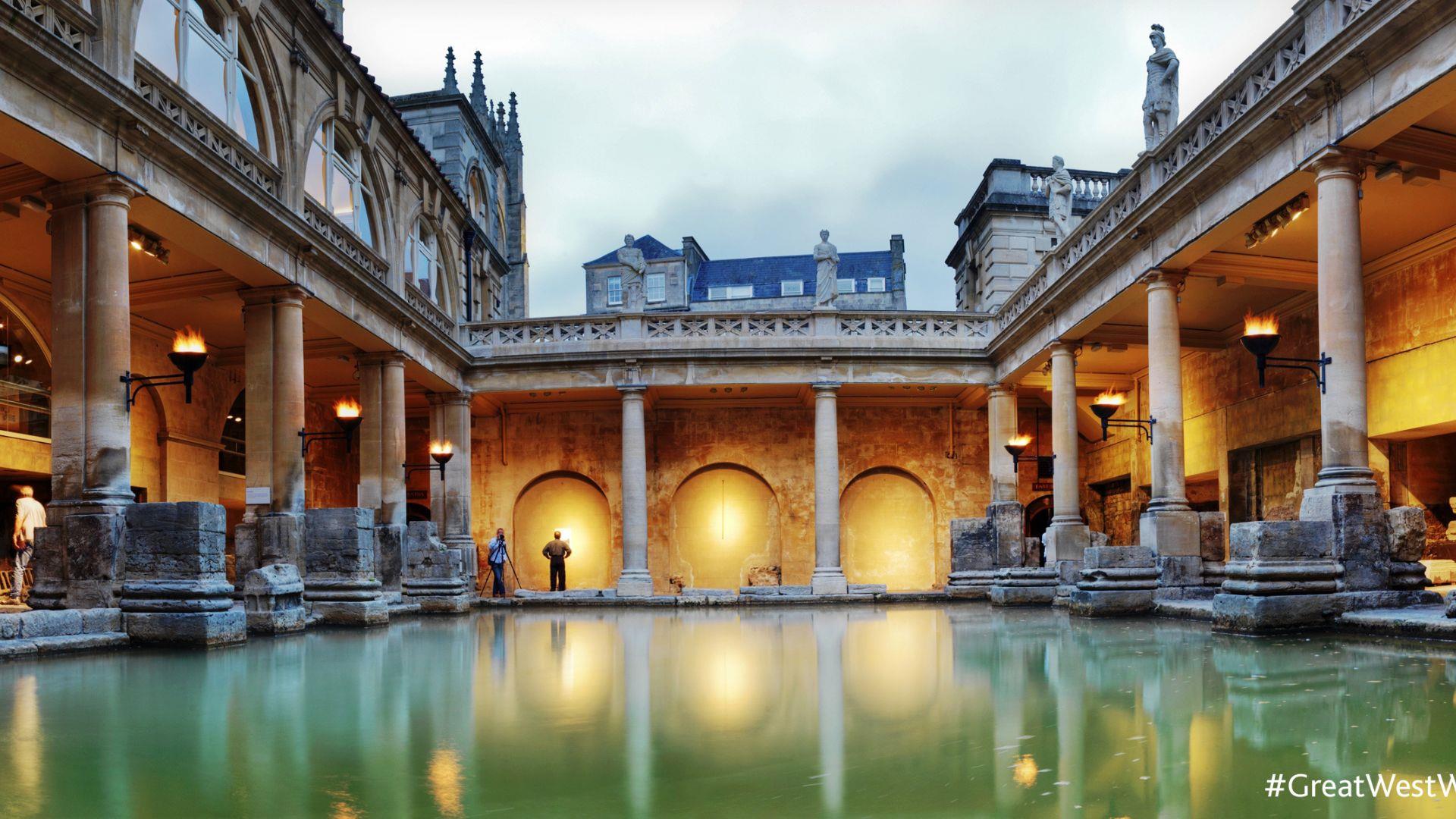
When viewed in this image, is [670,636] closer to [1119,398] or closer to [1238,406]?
[1119,398]

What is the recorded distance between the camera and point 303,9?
16.2 m

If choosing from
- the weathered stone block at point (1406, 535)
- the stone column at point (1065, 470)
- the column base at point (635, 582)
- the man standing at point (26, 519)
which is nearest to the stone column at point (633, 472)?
the column base at point (635, 582)

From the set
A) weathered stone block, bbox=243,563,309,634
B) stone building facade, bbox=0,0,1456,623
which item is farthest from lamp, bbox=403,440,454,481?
weathered stone block, bbox=243,563,309,634

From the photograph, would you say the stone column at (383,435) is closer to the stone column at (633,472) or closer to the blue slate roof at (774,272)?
the stone column at (633,472)

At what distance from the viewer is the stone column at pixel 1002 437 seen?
23.2 m

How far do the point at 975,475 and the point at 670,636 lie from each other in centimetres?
1886

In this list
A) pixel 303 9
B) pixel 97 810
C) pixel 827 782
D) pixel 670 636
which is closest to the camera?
pixel 97 810

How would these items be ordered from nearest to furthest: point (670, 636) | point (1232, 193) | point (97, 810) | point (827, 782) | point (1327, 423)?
point (97, 810), point (827, 782), point (1327, 423), point (670, 636), point (1232, 193)

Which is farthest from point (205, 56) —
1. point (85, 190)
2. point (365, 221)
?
point (365, 221)

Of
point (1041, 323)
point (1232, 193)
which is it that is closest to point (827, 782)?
point (1232, 193)

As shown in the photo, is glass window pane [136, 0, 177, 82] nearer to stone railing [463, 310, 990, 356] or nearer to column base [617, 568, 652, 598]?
stone railing [463, 310, 990, 356]

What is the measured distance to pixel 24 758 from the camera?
4145 millimetres

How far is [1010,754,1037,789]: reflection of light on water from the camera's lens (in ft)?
11.7

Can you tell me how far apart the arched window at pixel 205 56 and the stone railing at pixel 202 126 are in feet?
1.14
